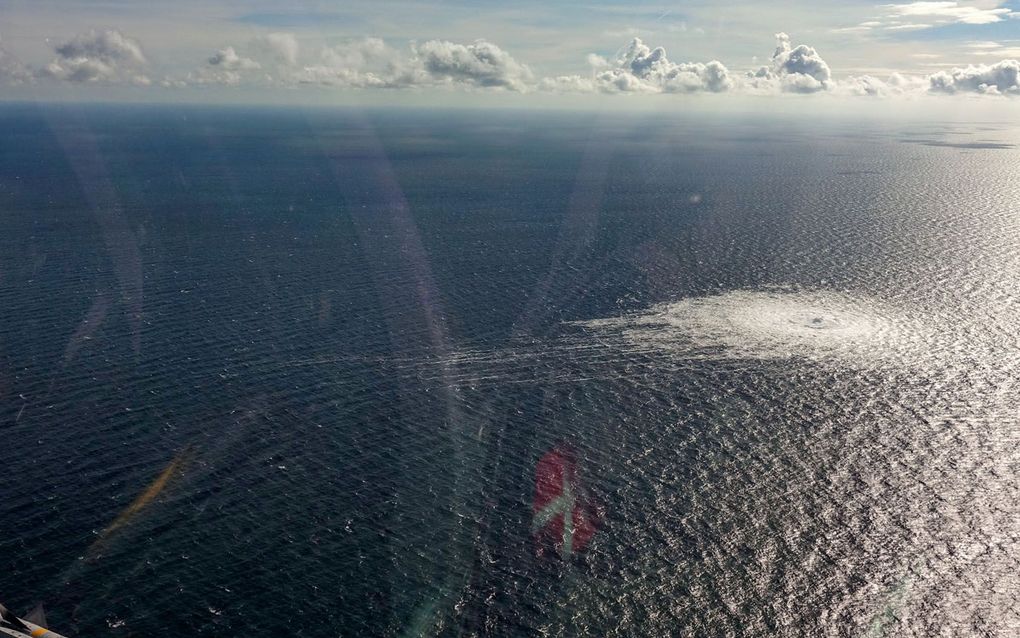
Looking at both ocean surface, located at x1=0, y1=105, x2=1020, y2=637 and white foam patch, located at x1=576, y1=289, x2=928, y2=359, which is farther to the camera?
white foam patch, located at x1=576, y1=289, x2=928, y2=359

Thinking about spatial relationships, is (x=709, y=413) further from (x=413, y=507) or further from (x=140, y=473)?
(x=140, y=473)

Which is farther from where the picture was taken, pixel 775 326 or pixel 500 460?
pixel 775 326

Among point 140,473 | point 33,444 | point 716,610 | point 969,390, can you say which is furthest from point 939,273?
point 33,444

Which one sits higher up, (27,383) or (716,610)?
(27,383)

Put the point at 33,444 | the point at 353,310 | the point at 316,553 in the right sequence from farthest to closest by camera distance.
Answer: the point at 353,310, the point at 33,444, the point at 316,553

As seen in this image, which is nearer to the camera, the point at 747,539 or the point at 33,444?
the point at 747,539

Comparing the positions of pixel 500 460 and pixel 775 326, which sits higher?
pixel 775 326

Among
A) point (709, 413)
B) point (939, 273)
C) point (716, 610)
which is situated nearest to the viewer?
point (716, 610)

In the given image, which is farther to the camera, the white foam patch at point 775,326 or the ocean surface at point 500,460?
the white foam patch at point 775,326
